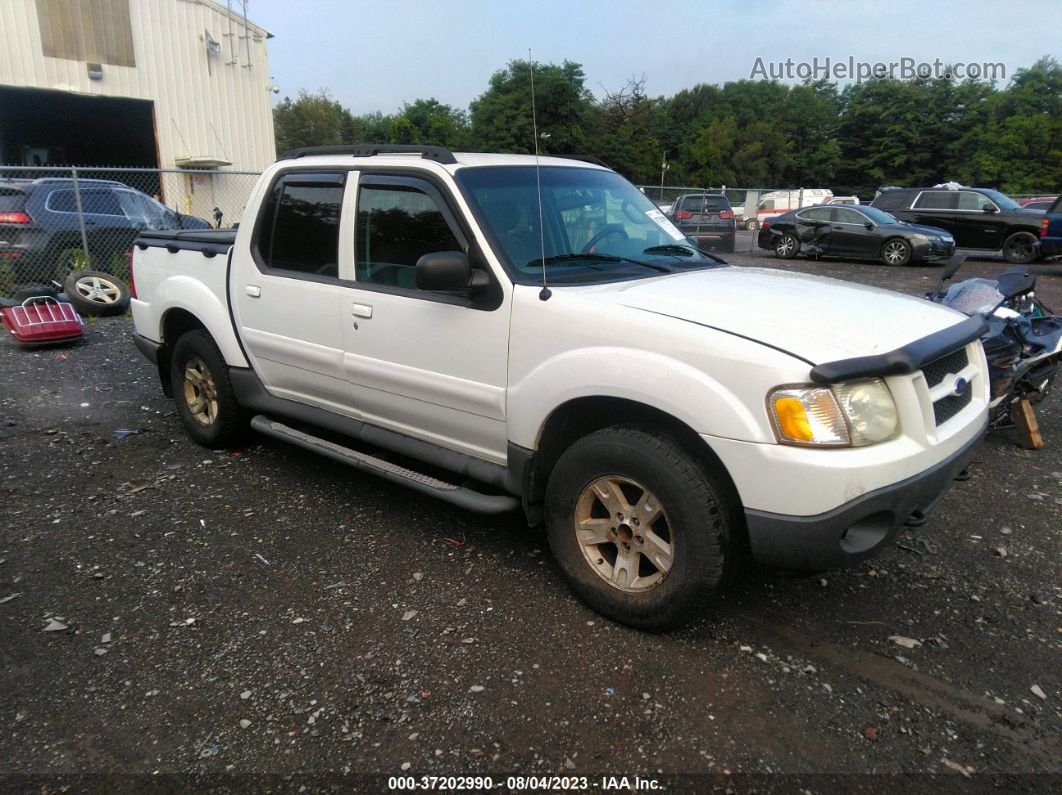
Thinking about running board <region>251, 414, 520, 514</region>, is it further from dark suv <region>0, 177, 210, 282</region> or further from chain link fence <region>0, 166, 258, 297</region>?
dark suv <region>0, 177, 210, 282</region>

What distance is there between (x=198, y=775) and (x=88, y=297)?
9288 millimetres

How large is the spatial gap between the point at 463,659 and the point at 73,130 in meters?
28.2

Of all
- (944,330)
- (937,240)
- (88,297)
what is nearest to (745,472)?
(944,330)

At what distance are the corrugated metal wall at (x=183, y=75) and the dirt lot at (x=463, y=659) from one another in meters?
18.2

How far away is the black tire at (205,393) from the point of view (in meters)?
4.89

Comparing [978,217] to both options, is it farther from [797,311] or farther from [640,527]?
[640,527]

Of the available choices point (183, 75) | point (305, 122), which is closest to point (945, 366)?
point (183, 75)

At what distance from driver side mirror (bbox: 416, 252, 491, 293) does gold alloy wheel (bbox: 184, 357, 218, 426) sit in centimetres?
246

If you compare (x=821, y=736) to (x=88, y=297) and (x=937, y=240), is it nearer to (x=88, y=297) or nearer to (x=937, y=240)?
(x=88, y=297)

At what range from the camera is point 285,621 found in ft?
10.6

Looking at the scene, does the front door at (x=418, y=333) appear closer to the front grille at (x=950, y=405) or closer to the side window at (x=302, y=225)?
the side window at (x=302, y=225)

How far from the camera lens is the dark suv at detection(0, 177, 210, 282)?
1020cm

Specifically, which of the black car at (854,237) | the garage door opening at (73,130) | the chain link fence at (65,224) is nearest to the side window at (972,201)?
the black car at (854,237)

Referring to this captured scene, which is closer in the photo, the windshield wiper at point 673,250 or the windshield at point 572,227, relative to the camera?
the windshield at point 572,227
